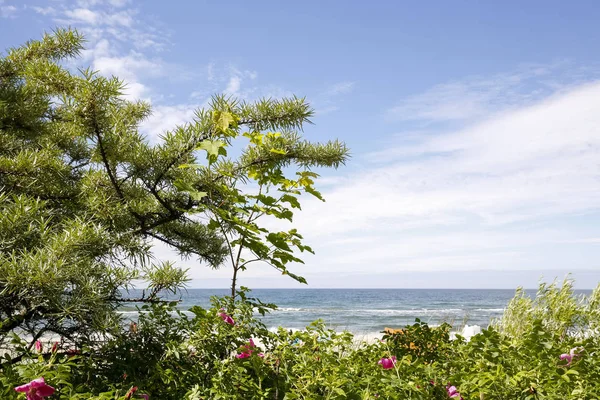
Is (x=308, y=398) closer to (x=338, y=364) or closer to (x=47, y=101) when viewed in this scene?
(x=338, y=364)

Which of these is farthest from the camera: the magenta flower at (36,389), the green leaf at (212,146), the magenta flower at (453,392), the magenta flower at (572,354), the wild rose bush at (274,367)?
the green leaf at (212,146)

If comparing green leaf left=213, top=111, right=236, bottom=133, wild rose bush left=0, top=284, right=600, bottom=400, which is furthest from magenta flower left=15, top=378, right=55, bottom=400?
green leaf left=213, top=111, right=236, bottom=133

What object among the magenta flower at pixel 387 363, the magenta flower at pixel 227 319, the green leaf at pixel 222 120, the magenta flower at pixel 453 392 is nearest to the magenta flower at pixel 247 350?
the magenta flower at pixel 227 319

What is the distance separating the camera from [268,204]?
2.94 meters

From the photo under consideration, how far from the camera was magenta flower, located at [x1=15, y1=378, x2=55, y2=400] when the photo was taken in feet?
5.48

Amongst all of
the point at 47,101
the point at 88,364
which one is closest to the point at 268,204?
the point at 88,364

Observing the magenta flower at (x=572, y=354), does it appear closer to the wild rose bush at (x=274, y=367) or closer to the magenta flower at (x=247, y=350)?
the wild rose bush at (x=274, y=367)

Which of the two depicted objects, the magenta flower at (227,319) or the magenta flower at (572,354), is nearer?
the magenta flower at (227,319)

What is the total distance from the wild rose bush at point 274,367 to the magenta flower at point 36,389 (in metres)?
0.07

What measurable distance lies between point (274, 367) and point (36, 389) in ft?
3.39

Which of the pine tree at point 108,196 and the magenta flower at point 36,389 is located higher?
the pine tree at point 108,196

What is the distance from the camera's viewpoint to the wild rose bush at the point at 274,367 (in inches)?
77.8

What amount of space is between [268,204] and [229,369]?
1.16 m

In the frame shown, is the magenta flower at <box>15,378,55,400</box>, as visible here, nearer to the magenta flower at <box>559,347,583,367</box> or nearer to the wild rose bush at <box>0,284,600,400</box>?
the wild rose bush at <box>0,284,600,400</box>
